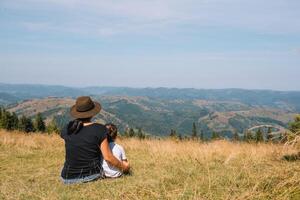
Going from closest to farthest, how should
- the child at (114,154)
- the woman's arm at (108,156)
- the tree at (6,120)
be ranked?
1. the woman's arm at (108,156)
2. the child at (114,154)
3. the tree at (6,120)

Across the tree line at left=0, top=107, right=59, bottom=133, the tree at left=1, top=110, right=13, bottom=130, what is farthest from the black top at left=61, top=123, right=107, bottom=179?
the tree line at left=0, top=107, right=59, bottom=133

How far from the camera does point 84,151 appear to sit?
769cm

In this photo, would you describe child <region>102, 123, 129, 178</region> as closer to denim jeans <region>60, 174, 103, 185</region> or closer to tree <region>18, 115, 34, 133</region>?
denim jeans <region>60, 174, 103, 185</region>

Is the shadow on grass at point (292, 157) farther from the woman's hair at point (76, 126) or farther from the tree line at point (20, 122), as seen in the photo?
the tree line at point (20, 122)

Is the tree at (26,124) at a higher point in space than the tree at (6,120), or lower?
lower

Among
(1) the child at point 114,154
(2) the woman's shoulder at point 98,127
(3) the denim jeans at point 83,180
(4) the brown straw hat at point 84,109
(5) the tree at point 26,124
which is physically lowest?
(5) the tree at point 26,124

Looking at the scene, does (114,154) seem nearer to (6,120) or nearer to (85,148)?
(85,148)

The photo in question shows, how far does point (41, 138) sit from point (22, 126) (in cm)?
7811

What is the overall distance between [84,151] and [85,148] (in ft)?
0.21

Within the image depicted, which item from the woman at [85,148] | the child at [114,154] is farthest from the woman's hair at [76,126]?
the child at [114,154]

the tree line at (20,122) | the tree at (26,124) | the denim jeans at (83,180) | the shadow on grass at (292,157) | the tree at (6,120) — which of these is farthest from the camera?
the tree at (26,124)

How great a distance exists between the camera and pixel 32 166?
10.9 m

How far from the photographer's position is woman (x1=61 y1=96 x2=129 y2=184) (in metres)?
7.62

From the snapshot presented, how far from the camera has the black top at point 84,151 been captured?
25.0ft
